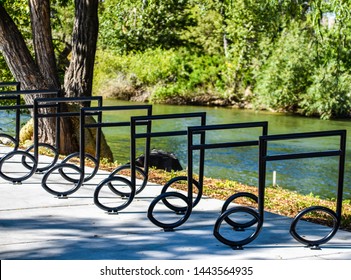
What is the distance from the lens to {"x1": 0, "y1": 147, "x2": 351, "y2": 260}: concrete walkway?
591 cm

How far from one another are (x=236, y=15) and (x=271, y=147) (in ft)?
50.3

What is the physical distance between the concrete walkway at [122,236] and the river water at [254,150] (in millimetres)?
10349

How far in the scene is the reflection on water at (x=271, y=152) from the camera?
64.3ft

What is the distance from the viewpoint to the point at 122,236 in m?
6.47

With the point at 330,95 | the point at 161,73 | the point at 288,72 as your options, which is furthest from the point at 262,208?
the point at 161,73

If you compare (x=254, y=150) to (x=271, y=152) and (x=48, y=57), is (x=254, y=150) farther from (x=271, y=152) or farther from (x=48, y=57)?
(x=48, y=57)

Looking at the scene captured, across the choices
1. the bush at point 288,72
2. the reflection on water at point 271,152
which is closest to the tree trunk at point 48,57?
the reflection on water at point 271,152

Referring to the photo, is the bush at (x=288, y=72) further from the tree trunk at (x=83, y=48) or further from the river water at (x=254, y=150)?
the tree trunk at (x=83, y=48)

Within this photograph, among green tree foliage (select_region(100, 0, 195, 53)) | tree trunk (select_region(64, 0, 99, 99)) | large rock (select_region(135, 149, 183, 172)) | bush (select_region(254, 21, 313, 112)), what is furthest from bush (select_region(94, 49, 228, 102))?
tree trunk (select_region(64, 0, 99, 99))

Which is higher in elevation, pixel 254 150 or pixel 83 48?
pixel 83 48

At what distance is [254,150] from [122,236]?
1972 cm

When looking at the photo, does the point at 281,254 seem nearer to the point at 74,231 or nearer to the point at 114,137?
the point at 74,231

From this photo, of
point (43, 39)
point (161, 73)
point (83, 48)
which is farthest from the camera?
point (161, 73)

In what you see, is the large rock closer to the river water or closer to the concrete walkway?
the river water
